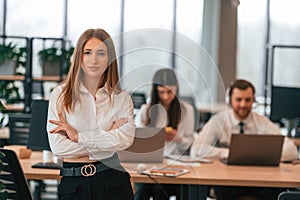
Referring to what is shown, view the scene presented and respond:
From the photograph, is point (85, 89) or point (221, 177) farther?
point (221, 177)

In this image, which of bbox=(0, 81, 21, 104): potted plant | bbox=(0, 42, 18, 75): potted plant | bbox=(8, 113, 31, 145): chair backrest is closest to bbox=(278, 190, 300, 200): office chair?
bbox=(8, 113, 31, 145): chair backrest

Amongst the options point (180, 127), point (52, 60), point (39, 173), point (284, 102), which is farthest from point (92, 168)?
point (52, 60)

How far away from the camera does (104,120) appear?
2992mm

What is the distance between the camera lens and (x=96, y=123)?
2990mm

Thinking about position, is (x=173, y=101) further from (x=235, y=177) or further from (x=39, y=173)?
(x=39, y=173)

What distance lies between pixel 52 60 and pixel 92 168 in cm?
451

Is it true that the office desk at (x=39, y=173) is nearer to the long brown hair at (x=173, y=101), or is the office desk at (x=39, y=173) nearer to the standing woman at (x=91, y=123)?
the standing woman at (x=91, y=123)

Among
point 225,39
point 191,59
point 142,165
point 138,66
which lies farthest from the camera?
point 225,39

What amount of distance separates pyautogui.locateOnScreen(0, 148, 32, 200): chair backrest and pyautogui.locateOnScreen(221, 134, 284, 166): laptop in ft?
4.49

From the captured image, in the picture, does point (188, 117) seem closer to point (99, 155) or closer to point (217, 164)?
point (217, 164)

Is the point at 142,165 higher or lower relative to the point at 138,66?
lower

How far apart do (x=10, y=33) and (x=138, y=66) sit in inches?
345

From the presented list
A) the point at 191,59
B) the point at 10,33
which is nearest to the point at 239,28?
the point at 10,33

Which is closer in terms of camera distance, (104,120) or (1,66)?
(104,120)
